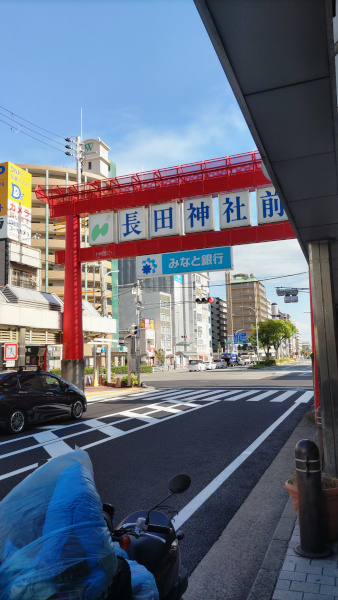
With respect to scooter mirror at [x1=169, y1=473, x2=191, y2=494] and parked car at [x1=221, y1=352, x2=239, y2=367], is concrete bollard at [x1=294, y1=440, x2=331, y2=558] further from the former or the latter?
parked car at [x1=221, y1=352, x2=239, y2=367]

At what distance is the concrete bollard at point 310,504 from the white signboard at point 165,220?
14.5 meters

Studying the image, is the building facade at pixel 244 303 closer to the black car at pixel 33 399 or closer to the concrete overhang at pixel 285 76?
the black car at pixel 33 399

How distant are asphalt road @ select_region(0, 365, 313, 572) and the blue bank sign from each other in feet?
18.2

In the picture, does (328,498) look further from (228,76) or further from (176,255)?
(176,255)

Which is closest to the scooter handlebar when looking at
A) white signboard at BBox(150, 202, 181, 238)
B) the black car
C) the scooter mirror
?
the scooter mirror

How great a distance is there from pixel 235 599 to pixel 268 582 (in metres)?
0.29

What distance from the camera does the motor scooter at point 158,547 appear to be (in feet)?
7.60

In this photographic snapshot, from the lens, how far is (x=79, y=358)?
2025cm

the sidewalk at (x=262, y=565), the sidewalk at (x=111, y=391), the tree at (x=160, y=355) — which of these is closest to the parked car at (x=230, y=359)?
the tree at (x=160, y=355)

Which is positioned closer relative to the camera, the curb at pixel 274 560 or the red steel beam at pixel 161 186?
the curb at pixel 274 560

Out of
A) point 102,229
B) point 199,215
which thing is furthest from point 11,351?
point 199,215

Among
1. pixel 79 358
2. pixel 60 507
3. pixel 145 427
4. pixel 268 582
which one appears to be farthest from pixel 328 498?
pixel 79 358

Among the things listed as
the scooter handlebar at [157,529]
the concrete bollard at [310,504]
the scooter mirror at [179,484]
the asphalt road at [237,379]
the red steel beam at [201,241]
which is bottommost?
the asphalt road at [237,379]

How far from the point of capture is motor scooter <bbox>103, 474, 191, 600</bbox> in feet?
7.60
